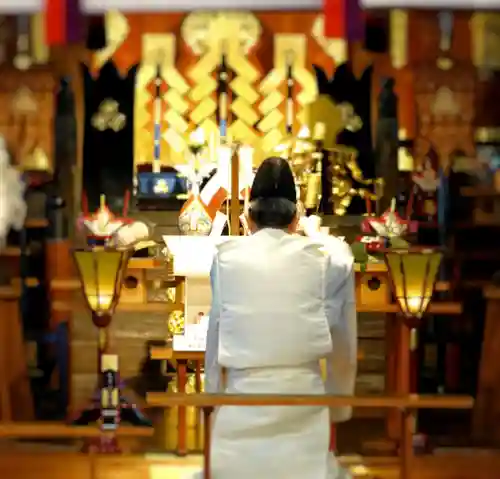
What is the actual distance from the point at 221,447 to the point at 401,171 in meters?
2.95

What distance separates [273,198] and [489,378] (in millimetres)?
2923

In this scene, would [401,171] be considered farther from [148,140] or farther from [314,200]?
[148,140]

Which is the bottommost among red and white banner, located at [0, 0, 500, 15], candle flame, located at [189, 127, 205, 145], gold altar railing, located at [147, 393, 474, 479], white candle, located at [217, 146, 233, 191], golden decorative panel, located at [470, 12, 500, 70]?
gold altar railing, located at [147, 393, 474, 479]

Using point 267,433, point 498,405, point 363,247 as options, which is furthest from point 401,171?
point 267,433

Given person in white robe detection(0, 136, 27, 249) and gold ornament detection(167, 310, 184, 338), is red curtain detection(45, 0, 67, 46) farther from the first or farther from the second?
person in white robe detection(0, 136, 27, 249)

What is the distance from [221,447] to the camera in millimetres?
Answer: 2457

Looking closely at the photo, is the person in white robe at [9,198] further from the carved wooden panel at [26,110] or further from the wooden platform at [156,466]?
the wooden platform at [156,466]

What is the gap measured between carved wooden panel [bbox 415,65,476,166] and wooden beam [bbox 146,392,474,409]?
9.62 feet

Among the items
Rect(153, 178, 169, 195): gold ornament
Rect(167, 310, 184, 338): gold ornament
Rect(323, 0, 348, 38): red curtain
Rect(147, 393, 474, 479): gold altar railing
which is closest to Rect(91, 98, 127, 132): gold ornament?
Rect(153, 178, 169, 195): gold ornament

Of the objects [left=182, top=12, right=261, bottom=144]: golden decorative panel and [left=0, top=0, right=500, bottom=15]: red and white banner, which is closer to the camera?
[left=0, top=0, right=500, bottom=15]: red and white banner

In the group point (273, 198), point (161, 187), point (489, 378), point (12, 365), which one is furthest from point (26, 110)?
point (489, 378)

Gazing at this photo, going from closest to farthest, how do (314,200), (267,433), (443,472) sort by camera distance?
(267,433) → (443,472) → (314,200)

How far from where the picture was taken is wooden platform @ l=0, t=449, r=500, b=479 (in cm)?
416

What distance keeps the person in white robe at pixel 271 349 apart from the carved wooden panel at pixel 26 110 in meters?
2.88
